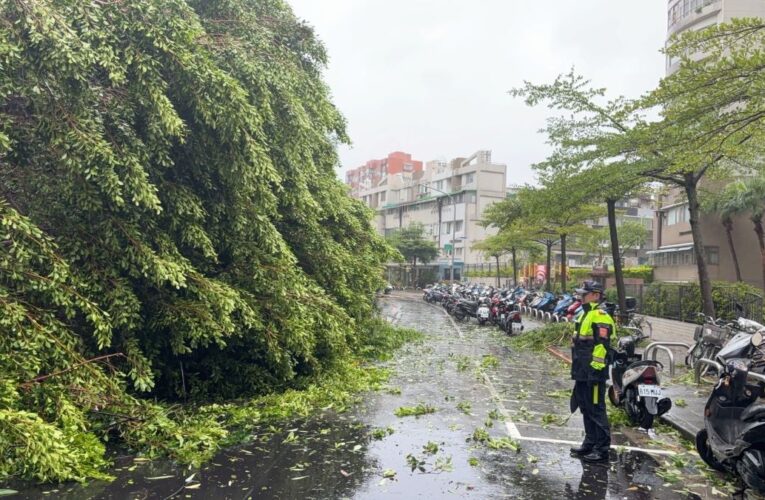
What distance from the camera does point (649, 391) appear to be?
6.62m

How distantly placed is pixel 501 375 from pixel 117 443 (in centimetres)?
706

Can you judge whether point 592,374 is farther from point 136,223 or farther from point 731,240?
point 731,240

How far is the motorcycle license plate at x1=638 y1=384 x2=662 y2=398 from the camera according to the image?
21.6 feet

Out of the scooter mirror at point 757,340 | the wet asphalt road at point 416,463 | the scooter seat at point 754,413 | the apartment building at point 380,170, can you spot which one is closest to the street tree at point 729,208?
the wet asphalt road at point 416,463

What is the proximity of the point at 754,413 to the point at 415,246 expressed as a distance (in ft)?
170

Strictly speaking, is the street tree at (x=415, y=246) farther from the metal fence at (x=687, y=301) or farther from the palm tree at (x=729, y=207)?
the metal fence at (x=687, y=301)

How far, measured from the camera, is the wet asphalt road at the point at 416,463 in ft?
16.1

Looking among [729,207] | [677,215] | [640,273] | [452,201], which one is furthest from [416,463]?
[452,201]

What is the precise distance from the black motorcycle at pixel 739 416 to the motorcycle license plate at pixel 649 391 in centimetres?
95

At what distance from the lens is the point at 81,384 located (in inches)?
217

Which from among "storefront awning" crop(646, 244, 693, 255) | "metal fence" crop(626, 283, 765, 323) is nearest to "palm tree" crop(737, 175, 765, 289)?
"metal fence" crop(626, 283, 765, 323)

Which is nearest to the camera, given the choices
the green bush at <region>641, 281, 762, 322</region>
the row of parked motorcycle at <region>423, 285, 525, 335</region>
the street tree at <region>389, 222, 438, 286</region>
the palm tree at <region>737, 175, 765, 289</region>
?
the green bush at <region>641, 281, 762, 322</region>

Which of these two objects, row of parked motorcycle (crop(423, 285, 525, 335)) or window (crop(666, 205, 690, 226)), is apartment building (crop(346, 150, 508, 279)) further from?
row of parked motorcycle (crop(423, 285, 525, 335))

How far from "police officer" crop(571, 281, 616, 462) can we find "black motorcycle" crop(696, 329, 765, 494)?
0.92 metres
